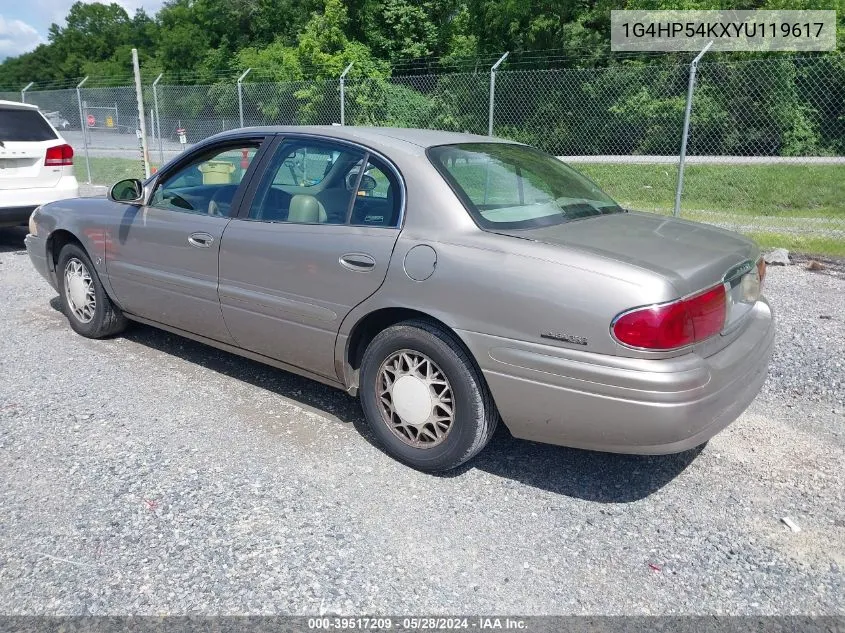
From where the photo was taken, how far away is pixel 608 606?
100 inches

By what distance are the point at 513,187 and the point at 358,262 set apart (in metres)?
0.94

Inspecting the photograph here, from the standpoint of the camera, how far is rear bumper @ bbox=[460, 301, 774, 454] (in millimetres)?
2793

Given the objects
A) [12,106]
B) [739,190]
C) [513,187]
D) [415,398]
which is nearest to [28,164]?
[12,106]

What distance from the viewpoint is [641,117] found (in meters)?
15.3

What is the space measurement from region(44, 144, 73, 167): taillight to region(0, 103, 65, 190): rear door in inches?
0.7

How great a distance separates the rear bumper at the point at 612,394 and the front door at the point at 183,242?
1910 mm

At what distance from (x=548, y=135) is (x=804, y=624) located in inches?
536

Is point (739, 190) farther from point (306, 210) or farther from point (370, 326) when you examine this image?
point (370, 326)

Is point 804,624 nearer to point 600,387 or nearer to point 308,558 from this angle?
point 600,387

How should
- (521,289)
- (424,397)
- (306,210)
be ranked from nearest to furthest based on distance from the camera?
(521,289) → (424,397) → (306,210)

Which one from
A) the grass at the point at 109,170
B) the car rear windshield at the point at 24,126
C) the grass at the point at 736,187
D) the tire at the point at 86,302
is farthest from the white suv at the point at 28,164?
the grass at the point at 736,187

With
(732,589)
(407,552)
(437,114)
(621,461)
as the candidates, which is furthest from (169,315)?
(437,114)

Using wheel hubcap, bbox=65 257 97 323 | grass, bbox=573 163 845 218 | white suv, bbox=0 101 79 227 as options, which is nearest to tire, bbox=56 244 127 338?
wheel hubcap, bbox=65 257 97 323

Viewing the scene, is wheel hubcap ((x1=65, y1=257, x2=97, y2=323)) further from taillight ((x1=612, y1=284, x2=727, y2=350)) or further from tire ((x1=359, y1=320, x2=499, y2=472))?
taillight ((x1=612, y1=284, x2=727, y2=350))
